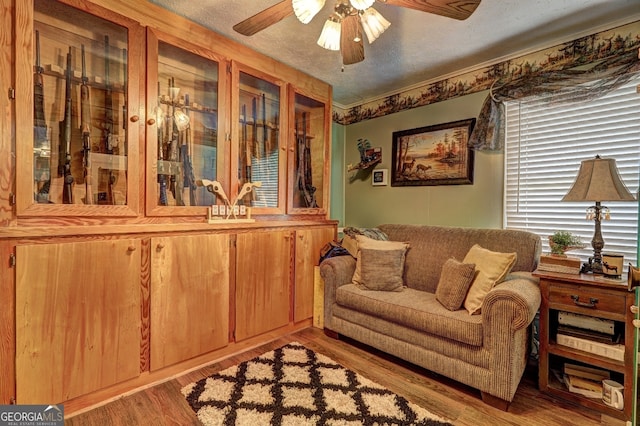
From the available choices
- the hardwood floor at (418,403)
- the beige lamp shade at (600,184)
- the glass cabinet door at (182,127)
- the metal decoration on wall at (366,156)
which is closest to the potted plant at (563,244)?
the beige lamp shade at (600,184)

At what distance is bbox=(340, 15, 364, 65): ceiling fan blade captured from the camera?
1532 millimetres

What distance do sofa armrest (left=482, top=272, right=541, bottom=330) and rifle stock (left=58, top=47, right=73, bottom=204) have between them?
243cm

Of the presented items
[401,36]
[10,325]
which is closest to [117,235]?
[10,325]

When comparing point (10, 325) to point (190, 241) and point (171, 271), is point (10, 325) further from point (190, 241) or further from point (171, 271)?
point (190, 241)

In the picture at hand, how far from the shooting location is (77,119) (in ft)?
5.66

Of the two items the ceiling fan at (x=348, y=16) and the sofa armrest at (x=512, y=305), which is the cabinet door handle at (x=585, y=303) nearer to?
the sofa armrest at (x=512, y=305)

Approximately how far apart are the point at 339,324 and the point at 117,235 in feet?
5.66

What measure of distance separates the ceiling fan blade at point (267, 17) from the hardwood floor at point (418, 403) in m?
2.12

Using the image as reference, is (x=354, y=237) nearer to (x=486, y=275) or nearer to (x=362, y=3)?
(x=486, y=275)

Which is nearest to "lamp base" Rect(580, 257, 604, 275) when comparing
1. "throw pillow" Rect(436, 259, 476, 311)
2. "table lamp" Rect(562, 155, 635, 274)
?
"table lamp" Rect(562, 155, 635, 274)

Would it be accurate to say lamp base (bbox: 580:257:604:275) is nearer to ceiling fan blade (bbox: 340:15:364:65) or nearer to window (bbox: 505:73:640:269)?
window (bbox: 505:73:640:269)

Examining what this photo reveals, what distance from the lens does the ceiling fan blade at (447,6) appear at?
1311mm

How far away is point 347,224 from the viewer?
392 centimetres

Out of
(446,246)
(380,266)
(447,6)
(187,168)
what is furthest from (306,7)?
(446,246)
